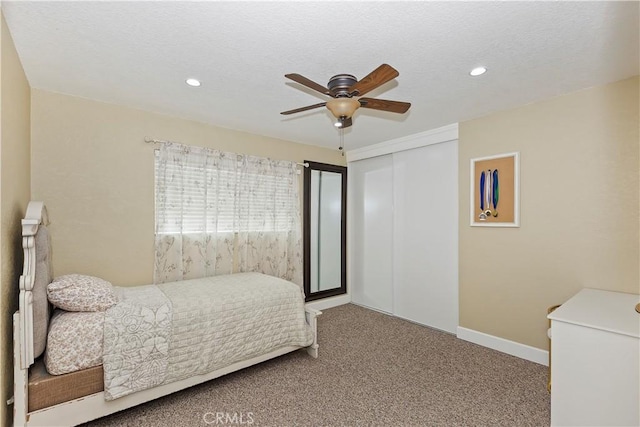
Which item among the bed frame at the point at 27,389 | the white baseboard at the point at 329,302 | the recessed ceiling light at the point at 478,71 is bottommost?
the white baseboard at the point at 329,302

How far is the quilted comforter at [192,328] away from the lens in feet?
6.57

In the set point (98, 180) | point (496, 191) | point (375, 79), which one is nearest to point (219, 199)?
point (98, 180)

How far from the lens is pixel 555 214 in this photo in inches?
106

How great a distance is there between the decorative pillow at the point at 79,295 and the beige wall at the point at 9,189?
8.5 inches

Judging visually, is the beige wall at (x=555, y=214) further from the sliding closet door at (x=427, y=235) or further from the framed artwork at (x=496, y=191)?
the sliding closet door at (x=427, y=235)

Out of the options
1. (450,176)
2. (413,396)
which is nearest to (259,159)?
(450,176)

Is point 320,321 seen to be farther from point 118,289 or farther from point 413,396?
point 118,289

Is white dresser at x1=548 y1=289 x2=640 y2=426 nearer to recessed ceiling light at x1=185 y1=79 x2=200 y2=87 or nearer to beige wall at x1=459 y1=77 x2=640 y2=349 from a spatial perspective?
beige wall at x1=459 y1=77 x2=640 y2=349

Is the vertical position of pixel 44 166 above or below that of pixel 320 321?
above

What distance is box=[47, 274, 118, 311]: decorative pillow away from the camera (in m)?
2.00

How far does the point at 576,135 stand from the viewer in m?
2.59

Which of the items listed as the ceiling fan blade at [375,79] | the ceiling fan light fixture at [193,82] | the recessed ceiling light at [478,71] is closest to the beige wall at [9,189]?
the ceiling fan light fixture at [193,82]

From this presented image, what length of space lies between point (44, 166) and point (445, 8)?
3.24 meters

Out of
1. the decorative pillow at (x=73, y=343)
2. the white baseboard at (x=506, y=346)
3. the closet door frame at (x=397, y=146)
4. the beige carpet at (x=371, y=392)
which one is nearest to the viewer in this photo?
the decorative pillow at (x=73, y=343)
